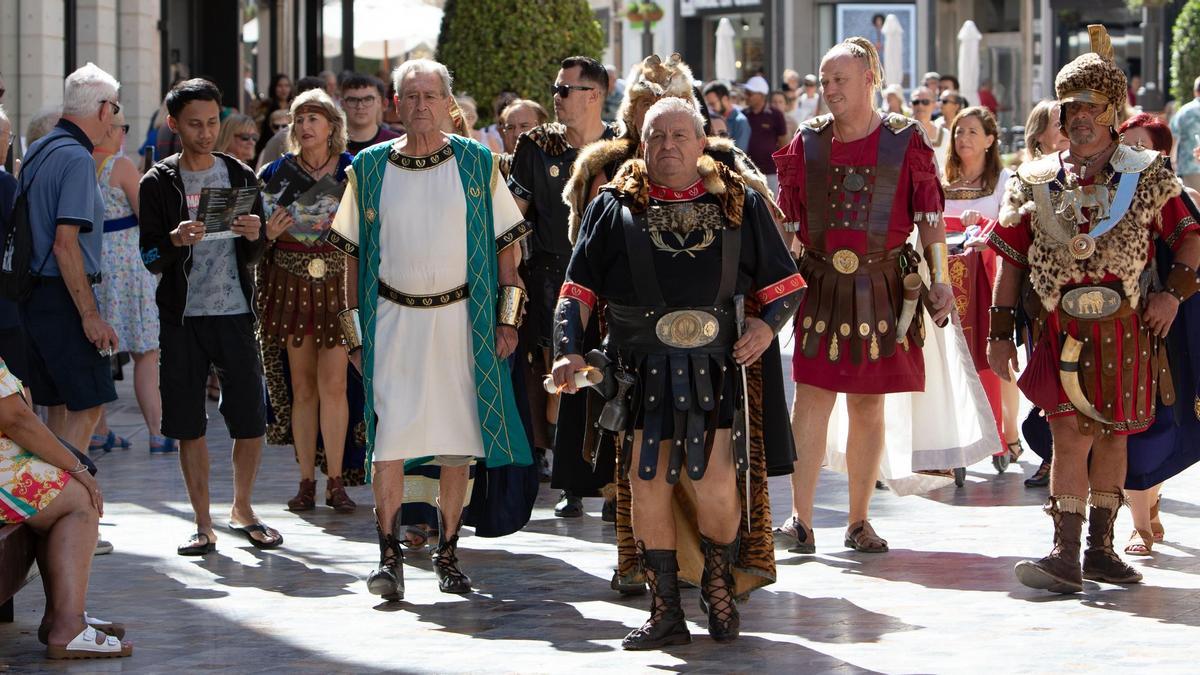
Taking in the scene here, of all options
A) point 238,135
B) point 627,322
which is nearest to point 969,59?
point 238,135

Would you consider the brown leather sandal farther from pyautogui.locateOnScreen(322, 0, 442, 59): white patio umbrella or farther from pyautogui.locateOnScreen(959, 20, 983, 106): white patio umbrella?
pyautogui.locateOnScreen(959, 20, 983, 106): white patio umbrella

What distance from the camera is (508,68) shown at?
19.4m

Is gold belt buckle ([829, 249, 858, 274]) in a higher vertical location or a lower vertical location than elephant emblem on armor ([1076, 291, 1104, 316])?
higher

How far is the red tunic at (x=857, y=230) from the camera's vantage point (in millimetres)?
7738

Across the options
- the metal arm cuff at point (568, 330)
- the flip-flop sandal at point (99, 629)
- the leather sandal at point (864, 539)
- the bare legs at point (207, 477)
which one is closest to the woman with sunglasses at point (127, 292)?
the bare legs at point (207, 477)

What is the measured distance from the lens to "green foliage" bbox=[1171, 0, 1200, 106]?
90.4ft

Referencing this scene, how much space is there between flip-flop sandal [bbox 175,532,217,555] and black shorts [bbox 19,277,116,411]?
699mm

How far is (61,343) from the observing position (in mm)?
7938

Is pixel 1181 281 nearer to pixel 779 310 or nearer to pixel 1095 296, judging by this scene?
pixel 1095 296

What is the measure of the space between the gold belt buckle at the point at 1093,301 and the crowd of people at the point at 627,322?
13mm

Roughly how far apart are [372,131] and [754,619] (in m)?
4.09

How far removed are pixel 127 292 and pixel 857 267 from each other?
5294mm

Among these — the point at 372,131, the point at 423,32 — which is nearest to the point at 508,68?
the point at 423,32

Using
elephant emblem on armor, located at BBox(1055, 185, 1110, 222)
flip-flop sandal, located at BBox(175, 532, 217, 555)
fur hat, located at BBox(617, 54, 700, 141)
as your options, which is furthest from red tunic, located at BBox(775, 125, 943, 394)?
flip-flop sandal, located at BBox(175, 532, 217, 555)
